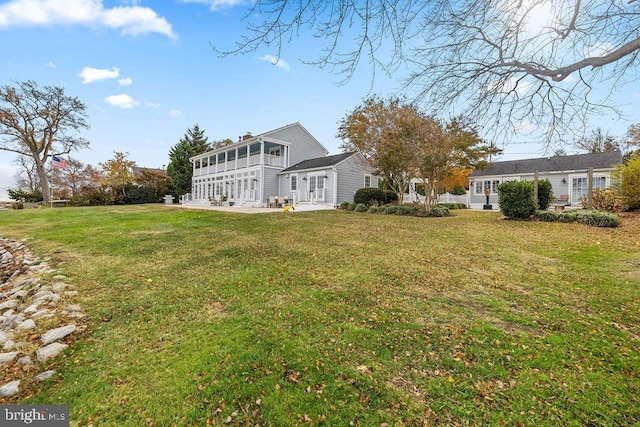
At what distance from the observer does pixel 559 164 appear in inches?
797

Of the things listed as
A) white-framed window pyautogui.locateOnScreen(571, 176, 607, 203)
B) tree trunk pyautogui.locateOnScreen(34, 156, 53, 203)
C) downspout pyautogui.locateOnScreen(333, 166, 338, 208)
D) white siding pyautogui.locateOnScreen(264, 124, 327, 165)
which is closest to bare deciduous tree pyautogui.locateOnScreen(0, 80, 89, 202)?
tree trunk pyautogui.locateOnScreen(34, 156, 53, 203)

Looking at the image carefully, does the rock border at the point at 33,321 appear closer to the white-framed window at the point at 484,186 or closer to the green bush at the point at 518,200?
the green bush at the point at 518,200

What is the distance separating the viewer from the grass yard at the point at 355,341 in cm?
197

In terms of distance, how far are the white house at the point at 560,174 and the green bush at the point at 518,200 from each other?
6705 mm

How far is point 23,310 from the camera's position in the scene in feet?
12.2

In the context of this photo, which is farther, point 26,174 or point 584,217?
point 26,174

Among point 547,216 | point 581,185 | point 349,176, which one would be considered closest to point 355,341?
point 547,216

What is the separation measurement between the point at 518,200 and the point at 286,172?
15.2 meters

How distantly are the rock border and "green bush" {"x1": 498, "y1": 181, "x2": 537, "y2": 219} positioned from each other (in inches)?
522

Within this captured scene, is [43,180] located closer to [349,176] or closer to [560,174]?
[349,176]

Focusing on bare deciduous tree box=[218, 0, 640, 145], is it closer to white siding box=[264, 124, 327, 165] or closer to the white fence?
white siding box=[264, 124, 327, 165]

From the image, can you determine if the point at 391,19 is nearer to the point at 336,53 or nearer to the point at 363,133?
the point at 336,53

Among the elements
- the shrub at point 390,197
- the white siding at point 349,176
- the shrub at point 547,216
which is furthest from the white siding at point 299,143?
the shrub at point 547,216

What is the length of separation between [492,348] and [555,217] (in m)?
10.5
